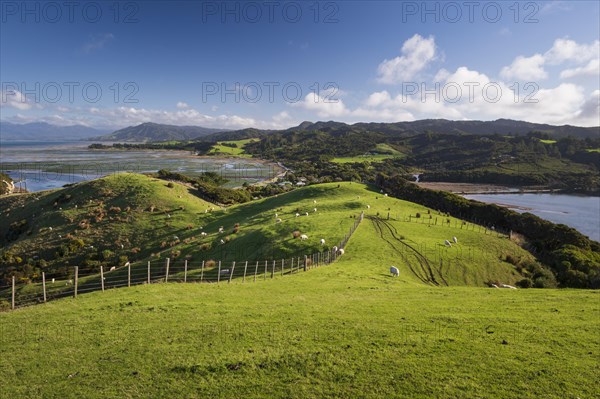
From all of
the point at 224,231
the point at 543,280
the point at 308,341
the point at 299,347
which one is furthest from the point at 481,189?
the point at 299,347

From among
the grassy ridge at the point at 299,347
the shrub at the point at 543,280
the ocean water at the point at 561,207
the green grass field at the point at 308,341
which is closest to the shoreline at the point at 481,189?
the ocean water at the point at 561,207

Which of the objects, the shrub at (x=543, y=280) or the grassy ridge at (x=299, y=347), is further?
the shrub at (x=543, y=280)

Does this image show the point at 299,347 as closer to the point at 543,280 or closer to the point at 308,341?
the point at 308,341

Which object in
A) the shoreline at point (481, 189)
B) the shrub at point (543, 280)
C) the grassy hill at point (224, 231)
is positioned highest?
the shoreline at point (481, 189)

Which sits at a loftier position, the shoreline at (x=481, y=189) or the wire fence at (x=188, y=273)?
the shoreline at (x=481, y=189)

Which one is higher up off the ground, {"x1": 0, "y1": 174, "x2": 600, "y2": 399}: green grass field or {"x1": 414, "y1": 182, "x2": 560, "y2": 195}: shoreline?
{"x1": 414, "y1": 182, "x2": 560, "y2": 195}: shoreline

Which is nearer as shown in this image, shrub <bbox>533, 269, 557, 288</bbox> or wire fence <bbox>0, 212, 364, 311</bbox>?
wire fence <bbox>0, 212, 364, 311</bbox>

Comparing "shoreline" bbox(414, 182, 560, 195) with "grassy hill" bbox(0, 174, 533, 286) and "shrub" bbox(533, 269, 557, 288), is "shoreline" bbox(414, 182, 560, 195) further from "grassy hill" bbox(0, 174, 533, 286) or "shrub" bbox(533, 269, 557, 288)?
"shrub" bbox(533, 269, 557, 288)

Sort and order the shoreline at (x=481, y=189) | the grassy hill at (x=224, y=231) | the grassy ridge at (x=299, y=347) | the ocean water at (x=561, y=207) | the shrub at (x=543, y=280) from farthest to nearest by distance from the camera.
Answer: the shoreline at (x=481, y=189) < the ocean water at (x=561, y=207) < the grassy hill at (x=224, y=231) < the shrub at (x=543, y=280) < the grassy ridge at (x=299, y=347)

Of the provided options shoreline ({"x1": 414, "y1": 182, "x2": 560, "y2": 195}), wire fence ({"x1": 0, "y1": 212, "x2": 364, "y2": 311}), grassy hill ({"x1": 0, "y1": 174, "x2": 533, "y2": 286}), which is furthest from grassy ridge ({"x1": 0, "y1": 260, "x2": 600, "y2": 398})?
shoreline ({"x1": 414, "y1": 182, "x2": 560, "y2": 195})

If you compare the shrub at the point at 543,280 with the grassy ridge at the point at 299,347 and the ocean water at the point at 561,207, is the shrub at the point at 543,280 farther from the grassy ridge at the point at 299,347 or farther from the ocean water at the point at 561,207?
the ocean water at the point at 561,207

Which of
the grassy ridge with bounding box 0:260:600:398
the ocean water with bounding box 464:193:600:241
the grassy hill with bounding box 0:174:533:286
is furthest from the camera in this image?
the ocean water with bounding box 464:193:600:241

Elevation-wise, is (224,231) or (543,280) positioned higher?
(224,231)

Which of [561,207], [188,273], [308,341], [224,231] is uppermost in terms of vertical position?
[308,341]
